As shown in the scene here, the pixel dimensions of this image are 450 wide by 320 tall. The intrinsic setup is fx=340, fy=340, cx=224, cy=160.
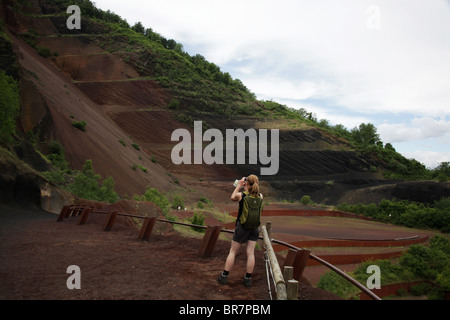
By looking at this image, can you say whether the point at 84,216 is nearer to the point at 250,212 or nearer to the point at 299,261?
the point at 250,212

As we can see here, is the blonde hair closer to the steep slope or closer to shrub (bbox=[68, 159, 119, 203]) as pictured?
shrub (bbox=[68, 159, 119, 203])

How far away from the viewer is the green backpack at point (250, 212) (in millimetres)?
4832

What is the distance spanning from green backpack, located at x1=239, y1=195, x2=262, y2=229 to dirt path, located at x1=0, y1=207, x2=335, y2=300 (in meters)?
0.96

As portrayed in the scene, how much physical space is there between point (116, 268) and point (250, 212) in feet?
9.01

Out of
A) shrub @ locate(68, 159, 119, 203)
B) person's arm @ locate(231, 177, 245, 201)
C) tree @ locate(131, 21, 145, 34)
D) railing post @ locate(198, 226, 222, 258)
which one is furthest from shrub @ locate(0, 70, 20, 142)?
tree @ locate(131, 21, 145, 34)

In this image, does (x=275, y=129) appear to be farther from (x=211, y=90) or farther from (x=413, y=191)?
(x=413, y=191)

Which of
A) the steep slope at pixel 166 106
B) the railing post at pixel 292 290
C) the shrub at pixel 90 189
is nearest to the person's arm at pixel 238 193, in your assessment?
the railing post at pixel 292 290

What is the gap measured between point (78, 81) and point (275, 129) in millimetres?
33070

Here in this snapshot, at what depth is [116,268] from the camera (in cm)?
592

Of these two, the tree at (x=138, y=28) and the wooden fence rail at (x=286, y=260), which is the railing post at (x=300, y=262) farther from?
the tree at (x=138, y=28)

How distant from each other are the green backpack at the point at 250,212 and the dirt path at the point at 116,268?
96 centimetres

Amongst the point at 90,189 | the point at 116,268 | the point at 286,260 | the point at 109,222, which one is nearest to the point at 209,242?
the point at 116,268
